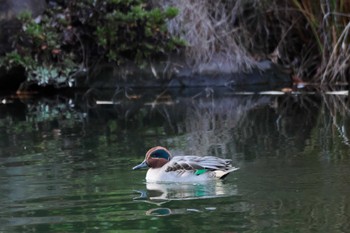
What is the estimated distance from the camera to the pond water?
18.8 ft

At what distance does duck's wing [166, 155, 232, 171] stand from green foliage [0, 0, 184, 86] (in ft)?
26.7

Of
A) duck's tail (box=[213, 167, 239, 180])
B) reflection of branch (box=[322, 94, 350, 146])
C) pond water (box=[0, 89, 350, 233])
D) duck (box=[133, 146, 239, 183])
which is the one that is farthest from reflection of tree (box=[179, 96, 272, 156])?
duck's tail (box=[213, 167, 239, 180])

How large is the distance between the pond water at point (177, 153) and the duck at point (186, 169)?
11 cm

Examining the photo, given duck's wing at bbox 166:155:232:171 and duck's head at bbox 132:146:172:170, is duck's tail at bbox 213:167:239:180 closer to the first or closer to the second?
duck's wing at bbox 166:155:232:171

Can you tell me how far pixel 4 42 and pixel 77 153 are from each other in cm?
754

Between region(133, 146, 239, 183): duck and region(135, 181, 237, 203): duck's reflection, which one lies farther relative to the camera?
region(133, 146, 239, 183): duck

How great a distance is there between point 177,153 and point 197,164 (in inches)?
67.7

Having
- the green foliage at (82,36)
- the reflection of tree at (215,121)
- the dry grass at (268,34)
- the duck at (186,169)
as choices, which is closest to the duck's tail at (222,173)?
the duck at (186,169)

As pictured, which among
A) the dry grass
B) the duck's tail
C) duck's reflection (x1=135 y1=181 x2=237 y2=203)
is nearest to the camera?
duck's reflection (x1=135 y1=181 x2=237 y2=203)

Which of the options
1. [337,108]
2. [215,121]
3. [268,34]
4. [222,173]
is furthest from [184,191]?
[268,34]

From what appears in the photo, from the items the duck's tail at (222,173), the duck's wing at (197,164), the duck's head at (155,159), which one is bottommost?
the duck's tail at (222,173)

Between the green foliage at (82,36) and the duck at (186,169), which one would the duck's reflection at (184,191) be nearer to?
the duck at (186,169)

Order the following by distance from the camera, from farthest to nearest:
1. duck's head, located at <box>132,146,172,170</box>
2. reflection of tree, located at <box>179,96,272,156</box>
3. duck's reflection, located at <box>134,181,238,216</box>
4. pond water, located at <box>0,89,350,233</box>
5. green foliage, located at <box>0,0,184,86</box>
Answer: green foliage, located at <box>0,0,184,86</box> → reflection of tree, located at <box>179,96,272,156</box> → duck's head, located at <box>132,146,172,170</box> → duck's reflection, located at <box>134,181,238,216</box> → pond water, located at <box>0,89,350,233</box>

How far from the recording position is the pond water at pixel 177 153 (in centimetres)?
574
